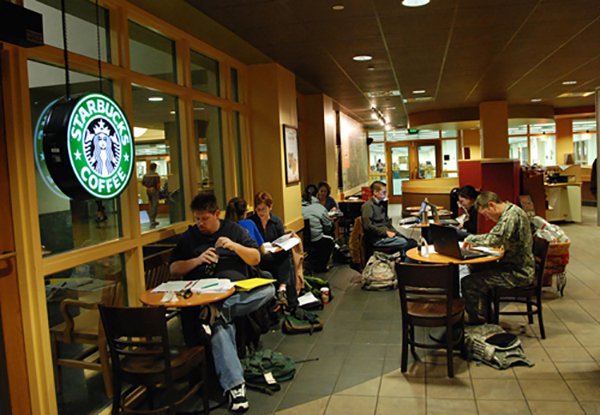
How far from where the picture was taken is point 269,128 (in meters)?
6.39

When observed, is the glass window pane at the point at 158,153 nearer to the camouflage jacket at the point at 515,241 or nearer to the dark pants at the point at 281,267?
the dark pants at the point at 281,267

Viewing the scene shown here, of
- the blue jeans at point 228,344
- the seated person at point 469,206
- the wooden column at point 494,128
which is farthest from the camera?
the wooden column at point 494,128

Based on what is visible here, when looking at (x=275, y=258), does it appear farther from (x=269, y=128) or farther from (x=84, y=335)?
(x=84, y=335)

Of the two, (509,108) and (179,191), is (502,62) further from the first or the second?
(509,108)

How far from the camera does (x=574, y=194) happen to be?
11.8 meters

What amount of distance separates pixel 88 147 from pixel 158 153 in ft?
6.44

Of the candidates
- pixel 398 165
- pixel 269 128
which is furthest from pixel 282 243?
pixel 398 165

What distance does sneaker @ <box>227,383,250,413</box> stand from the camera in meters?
3.52

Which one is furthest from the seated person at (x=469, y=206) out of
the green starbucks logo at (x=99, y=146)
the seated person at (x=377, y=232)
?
the green starbucks logo at (x=99, y=146)

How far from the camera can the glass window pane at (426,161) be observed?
19.3 m

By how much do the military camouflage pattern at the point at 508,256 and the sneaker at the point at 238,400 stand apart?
2190 millimetres

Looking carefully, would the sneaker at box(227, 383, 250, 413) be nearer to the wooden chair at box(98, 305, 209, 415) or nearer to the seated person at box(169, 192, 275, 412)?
the seated person at box(169, 192, 275, 412)

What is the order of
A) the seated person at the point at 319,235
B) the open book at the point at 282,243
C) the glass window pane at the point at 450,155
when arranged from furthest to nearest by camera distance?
the glass window pane at the point at 450,155, the seated person at the point at 319,235, the open book at the point at 282,243

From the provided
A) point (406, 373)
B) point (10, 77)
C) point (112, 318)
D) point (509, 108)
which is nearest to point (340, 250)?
point (406, 373)
